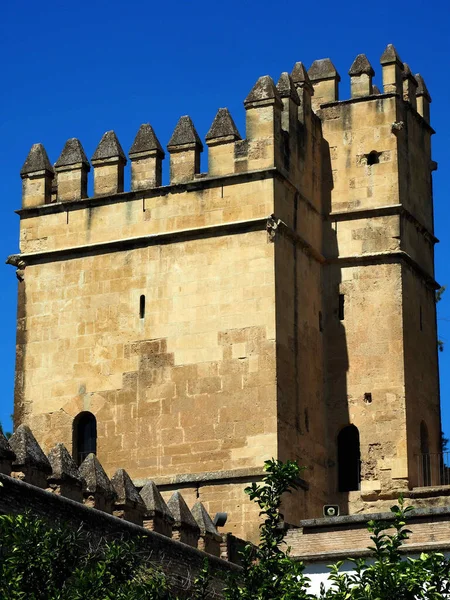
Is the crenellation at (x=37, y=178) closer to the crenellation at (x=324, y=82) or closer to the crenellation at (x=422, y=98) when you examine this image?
the crenellation at (x=324, y=82)

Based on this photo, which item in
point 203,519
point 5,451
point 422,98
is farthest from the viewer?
point 422,98

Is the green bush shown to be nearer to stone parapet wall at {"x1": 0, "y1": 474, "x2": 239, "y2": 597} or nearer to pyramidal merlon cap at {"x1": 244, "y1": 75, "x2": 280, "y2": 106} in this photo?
stone parapet wall at {"x1": 0, "y1": 474, "x2": 239, "y2": 597}

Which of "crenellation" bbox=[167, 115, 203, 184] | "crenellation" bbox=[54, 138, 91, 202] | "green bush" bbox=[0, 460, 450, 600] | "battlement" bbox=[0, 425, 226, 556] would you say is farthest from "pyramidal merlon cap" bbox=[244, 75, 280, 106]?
"green bush" bbox=[0, 460, 450, 600]

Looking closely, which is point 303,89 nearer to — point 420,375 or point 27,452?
point 420,375

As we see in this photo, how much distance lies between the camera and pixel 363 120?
30.7 m

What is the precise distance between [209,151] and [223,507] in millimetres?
5880

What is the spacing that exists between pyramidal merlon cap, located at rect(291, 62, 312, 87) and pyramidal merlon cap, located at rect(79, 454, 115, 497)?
920 centimetres

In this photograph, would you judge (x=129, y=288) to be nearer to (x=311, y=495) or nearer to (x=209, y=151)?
(x=209, y=151)

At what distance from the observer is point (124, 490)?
78.4 ft

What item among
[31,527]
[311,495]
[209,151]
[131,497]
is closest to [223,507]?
[311,495]

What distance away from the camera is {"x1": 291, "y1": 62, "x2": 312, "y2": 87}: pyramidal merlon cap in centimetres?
3031

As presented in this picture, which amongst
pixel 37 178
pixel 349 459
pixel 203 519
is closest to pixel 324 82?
pixel 37 178

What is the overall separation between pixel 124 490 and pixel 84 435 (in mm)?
5053

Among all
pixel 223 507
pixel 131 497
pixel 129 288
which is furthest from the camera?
pixel 129 288
